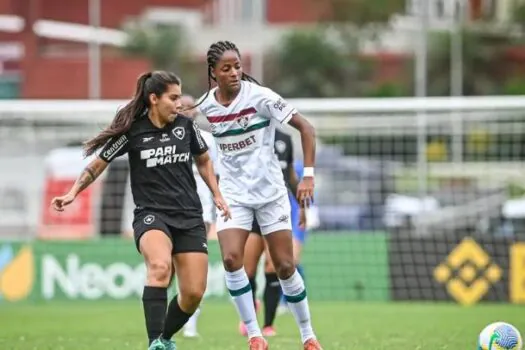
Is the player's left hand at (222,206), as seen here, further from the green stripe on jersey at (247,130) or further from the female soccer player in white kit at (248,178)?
the green stripe on jersey at (247,130)

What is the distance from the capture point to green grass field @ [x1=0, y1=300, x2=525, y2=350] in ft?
42.5

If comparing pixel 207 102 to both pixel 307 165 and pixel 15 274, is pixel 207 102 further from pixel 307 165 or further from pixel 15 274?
pixel 15 274

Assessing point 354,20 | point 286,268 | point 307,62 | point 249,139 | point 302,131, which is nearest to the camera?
point 302,131

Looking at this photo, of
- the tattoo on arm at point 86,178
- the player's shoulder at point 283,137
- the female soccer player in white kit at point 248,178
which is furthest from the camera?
the player's shoulder at point 283,137

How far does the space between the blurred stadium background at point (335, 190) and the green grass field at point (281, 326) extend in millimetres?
42

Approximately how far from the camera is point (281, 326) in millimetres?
16078

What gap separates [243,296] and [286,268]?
1.45 ft

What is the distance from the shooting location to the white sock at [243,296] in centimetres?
1123

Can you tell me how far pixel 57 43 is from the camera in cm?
3241

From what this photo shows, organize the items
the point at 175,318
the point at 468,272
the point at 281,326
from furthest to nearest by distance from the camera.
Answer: the point at 468,272 < the point at 281,326 < the point at 175,318

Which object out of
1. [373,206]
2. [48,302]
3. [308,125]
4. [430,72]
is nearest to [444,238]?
[373,206]

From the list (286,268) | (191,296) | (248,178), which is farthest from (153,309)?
(248,178)

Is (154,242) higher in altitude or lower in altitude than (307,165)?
lower

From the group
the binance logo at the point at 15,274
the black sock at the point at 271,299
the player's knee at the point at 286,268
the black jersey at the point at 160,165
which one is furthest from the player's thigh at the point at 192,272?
the binance logo at the point at 15,274
